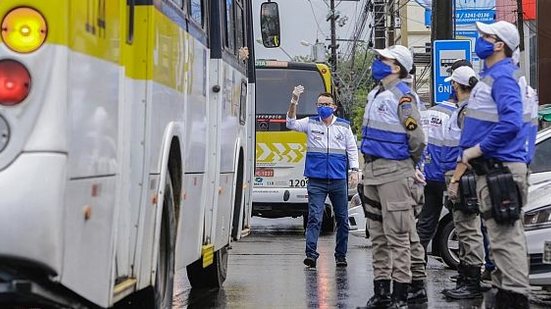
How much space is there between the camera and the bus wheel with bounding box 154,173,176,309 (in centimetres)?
676

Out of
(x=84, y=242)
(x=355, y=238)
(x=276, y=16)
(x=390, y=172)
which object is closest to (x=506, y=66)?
(x=390, y=172)

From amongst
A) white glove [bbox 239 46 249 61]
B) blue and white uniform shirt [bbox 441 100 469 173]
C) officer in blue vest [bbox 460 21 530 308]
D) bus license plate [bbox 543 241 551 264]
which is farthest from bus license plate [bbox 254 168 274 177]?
officer in blue vest [bbox 460 21 530 308]

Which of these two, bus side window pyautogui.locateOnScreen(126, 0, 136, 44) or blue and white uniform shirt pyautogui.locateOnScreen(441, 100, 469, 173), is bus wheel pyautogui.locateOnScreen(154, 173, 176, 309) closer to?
bus side window pyautogui.locateOnScreen(126, 0, 136, 44)

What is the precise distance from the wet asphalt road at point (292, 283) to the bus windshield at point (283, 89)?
134 inches

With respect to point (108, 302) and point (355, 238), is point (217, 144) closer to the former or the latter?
point (108, 302)

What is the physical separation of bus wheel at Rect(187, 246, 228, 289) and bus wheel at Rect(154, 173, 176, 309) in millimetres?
3006

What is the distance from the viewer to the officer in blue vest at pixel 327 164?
41.9 feet

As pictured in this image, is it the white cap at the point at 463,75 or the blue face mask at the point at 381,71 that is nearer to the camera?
the blue face mask at the point at 381,71

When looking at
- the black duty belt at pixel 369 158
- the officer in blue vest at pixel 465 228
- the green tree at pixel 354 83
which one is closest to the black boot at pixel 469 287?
the officer in blue vest at pixel 465 228

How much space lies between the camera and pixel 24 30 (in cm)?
438

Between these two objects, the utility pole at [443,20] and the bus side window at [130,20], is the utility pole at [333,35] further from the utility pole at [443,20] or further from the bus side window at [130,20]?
the bus side window at [130,20]

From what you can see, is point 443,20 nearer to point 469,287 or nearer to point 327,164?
point 327,164

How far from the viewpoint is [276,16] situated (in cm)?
1335

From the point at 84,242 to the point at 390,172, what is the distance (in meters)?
4.27
